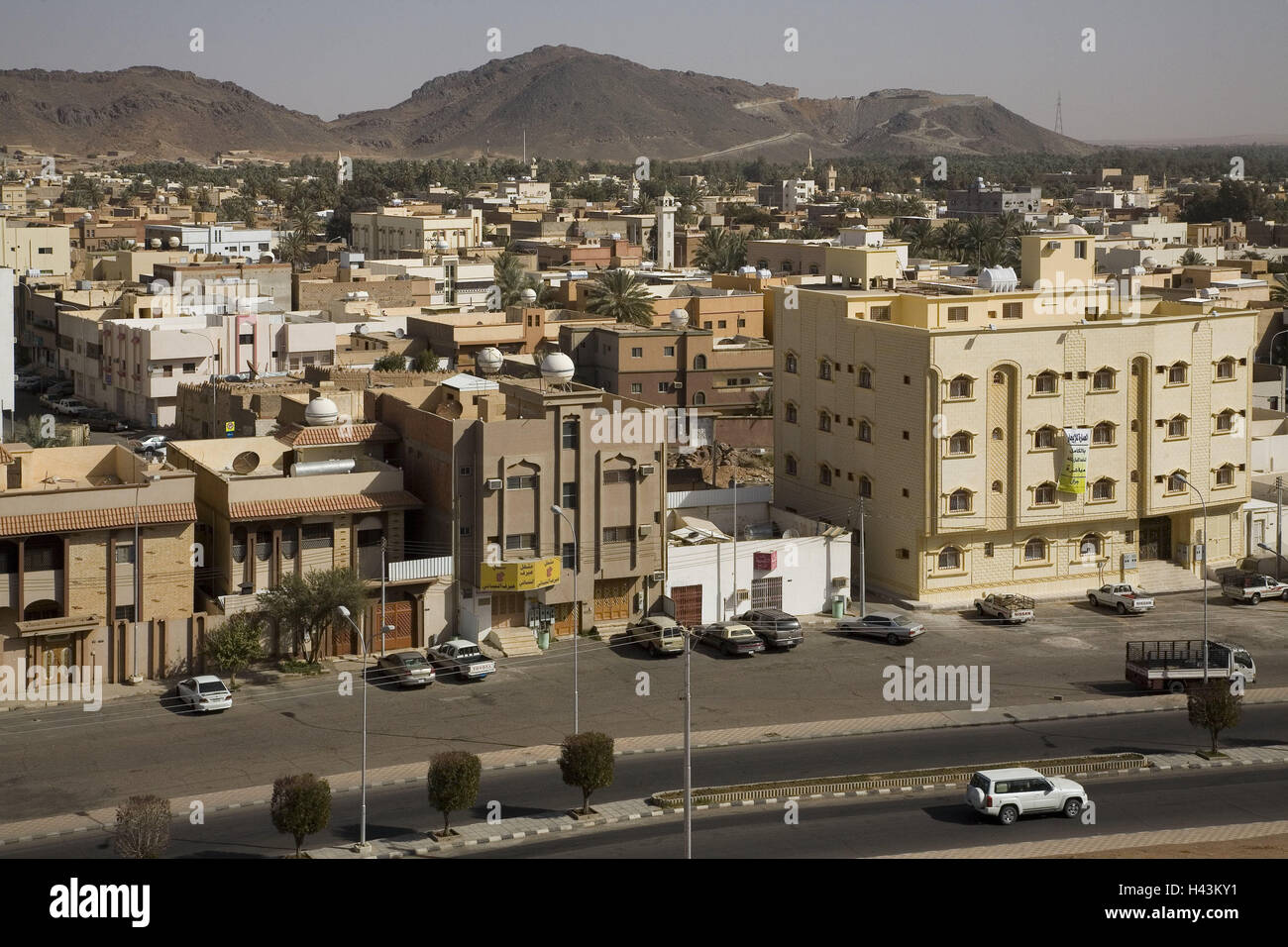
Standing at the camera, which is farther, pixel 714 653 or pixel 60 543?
pixel 714 653

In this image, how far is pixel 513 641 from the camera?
42812 mm

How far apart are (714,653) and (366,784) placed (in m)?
13.4

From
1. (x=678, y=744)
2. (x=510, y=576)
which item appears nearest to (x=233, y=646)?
(x=510, y=576)

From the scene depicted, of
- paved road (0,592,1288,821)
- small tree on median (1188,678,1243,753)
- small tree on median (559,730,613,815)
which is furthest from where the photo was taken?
small tree on median (1188,678,1243,753)

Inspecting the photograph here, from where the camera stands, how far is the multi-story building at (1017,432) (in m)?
48.7

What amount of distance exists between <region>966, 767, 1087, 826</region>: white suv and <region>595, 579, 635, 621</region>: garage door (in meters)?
16.3

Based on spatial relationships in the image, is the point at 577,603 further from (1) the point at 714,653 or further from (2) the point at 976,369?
(2) the point at 976,369

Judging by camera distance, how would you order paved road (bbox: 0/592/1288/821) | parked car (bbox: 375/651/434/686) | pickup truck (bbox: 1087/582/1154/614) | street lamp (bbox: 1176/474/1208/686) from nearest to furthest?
paved road (bbox: 0/592/1288/821)
parked car (bbox: 375/651/434/686)
street lamp (bbox: 1176/474/1208/686)
pickup truck (bbox: 1087/582/1154/614)

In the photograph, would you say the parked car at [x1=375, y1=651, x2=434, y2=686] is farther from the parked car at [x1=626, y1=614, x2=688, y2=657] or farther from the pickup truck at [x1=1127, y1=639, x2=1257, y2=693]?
the pickup truck at [x1=1127, y1=639, x2=1257, y2=693]

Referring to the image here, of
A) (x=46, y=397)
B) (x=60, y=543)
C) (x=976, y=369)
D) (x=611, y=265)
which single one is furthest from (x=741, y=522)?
(x=611, y=265)

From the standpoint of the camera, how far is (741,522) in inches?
2094

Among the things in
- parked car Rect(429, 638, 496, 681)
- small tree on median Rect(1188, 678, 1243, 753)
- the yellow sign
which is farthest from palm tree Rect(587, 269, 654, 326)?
small tree on median Rect(1188, 678, 1243, 753)

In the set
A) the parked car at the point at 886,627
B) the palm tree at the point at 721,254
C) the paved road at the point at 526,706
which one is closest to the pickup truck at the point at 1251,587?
the paved road at the point at 526,706

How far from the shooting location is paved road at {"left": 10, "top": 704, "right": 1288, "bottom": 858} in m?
28.6
